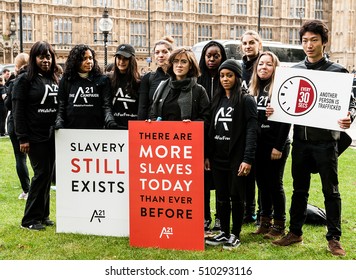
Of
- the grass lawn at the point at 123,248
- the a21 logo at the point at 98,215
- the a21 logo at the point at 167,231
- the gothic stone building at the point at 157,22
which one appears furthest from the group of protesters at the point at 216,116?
the gothic stone building at the point at 157,22

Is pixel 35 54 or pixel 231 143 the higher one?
pixel 35 54

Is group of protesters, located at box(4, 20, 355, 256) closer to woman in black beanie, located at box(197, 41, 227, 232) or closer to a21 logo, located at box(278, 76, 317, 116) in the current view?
woman in black beanie, located at box(197, 41, 227, 232)

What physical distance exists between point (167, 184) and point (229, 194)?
Result: 25.5 inches

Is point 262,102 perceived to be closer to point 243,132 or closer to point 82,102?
point 243,132

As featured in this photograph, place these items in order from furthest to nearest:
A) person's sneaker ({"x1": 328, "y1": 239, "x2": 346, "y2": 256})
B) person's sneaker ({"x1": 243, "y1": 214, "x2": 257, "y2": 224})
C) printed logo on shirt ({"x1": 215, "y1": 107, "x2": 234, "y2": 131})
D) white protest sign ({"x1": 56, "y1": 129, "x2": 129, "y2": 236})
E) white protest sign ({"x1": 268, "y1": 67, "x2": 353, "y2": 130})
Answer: person's sneaker ({"x1": 243, "y1": 214, "x2": 257, "y2": 224}) → white protest sign ({"x1": 56, "y1": 129, "x2": 129, "y2": 236}) → printed logo on shirt ({"x1": 215, "y1": 107, "x2": 234, "y2": 131}) → person's sneaker ({"x1": 328, "y1": 239, "x2": 346, "y2": 256}) → white protest sign ({"x1": 268, "y1": 67, "x2": 353, "y2": 130})

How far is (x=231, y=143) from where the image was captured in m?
4.57

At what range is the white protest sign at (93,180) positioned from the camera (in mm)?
4938

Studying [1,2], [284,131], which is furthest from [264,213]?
[1,2]

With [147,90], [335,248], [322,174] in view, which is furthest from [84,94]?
[335,248]

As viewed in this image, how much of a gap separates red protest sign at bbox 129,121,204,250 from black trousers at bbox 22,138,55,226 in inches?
47.4

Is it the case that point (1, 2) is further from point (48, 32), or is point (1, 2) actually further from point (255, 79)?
point (255, 79)

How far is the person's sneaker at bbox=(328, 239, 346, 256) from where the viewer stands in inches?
178

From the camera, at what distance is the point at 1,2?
3438 cm

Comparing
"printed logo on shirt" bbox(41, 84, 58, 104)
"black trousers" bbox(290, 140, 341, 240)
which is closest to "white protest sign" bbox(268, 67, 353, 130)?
"black trousers" bbox(290, 140, 341, 240)
